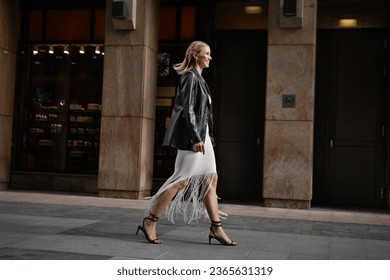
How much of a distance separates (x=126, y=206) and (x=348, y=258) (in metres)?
5.34

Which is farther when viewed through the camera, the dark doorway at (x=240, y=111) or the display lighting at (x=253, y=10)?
the display lighting at (x=253, y=10)

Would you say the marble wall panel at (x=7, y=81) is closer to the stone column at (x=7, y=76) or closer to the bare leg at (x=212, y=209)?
the stone column at (x=7, y=76)

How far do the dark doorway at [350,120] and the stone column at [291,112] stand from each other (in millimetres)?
1406

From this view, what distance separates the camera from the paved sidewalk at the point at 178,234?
5.24 m

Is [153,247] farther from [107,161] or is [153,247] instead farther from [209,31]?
[209,31]

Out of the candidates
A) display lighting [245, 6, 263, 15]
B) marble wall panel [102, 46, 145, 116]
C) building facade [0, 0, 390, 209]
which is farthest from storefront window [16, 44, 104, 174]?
display lighting [245, 6, 263, 15]

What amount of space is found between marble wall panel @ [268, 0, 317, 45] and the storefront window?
451cm

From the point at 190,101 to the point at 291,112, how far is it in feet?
17.4

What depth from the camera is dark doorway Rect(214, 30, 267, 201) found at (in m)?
12.1

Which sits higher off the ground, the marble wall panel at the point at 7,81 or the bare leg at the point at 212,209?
the marble wall panel at the point at 7,81

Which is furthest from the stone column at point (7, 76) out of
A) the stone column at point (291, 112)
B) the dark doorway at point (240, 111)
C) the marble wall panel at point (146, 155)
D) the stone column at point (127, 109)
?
the stone column at point (291, 112)

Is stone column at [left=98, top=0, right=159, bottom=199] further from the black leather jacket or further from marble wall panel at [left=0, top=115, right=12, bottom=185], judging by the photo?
the black leather jacket

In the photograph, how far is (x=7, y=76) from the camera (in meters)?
12.8

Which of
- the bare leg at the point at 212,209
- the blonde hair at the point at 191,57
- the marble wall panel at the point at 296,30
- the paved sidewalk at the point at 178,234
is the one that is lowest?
the paved sidewalk at the point at 178,234
